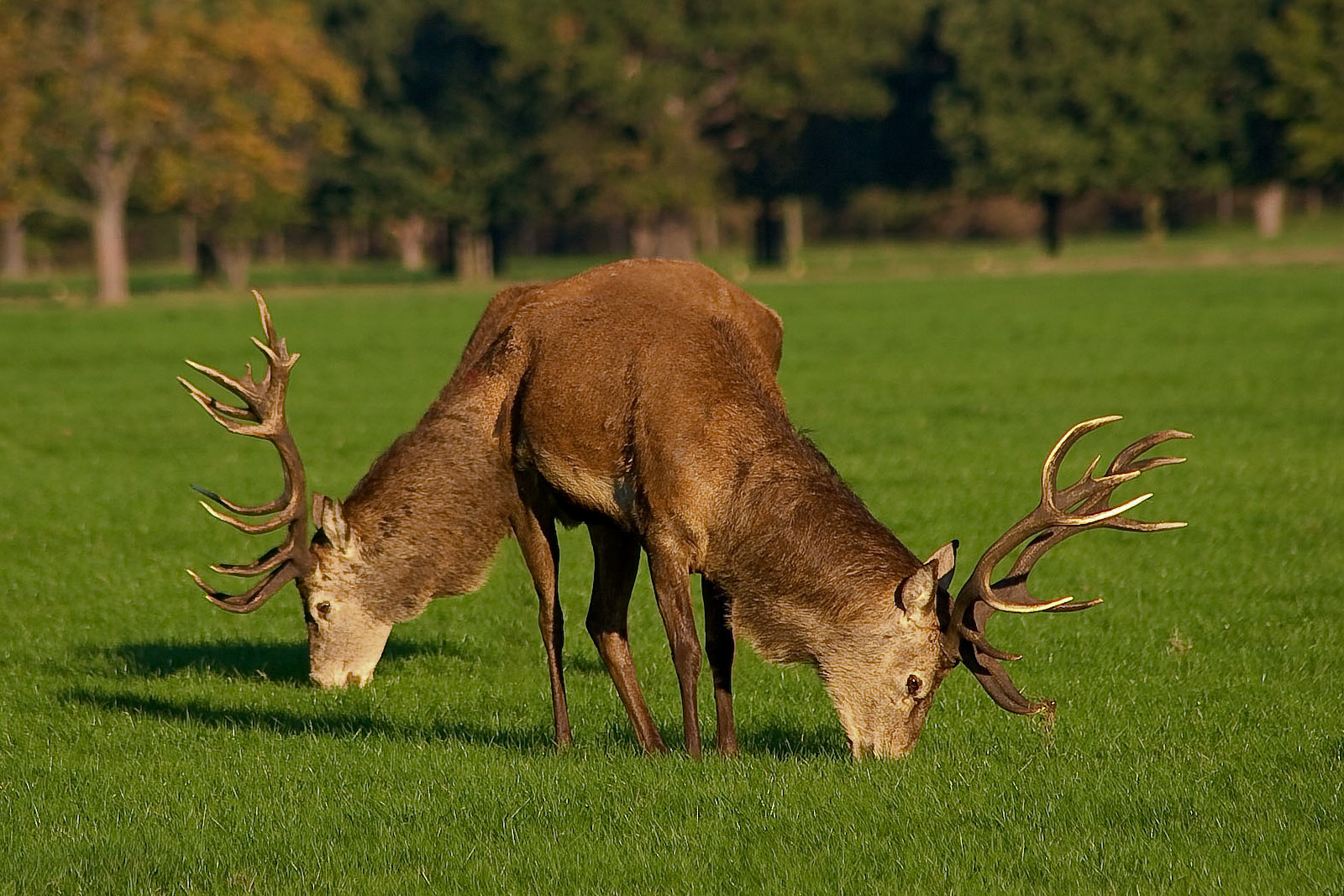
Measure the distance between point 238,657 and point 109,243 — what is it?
150 feet

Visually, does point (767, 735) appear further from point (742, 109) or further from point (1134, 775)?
point (742, 109)

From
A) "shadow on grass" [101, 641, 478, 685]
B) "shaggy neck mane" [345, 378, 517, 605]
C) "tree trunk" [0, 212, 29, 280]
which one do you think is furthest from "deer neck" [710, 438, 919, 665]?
"tree trunk" [0, 212, 29, 280]

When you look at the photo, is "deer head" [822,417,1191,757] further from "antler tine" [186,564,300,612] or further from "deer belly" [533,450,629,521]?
"antler tine" [186,564,300,612]

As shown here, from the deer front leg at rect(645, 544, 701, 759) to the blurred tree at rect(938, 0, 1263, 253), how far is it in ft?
215

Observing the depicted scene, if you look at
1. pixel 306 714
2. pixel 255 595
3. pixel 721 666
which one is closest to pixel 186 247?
pixel 255 595

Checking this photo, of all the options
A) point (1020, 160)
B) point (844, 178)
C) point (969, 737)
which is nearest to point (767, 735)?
point (969, 737)

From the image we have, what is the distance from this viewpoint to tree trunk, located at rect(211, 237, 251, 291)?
72562 mm

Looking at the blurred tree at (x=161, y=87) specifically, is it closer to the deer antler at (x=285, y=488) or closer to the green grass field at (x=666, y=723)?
the green grass field at (x=666, y=723)

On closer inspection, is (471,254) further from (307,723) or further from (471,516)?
(307,723)

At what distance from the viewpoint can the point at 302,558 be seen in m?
9.94

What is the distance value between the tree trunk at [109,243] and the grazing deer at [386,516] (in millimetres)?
45089

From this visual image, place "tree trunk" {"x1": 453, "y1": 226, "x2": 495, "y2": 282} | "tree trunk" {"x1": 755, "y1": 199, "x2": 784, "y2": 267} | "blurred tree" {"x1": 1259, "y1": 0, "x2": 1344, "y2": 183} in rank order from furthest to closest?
"tree trunk" {"x1": 755, "y1": 199, "x2": 784, "y2": 267} → "tree trunk" {"x1": 453, "y1": 226, "x2": 495, "y2": 282} → "blurred tree" {"x1": 1259, "y1": 0, "x2": 1344, "y2": 183}

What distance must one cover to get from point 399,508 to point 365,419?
12850 millimetres

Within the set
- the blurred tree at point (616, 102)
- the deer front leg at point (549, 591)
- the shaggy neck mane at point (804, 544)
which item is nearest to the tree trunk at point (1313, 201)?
the blurred tree at point (616, 102)
